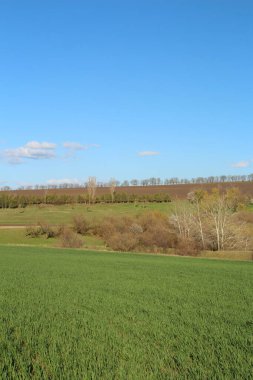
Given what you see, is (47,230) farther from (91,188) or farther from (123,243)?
(91,188)

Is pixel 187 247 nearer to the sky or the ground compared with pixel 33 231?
nearer to the ground

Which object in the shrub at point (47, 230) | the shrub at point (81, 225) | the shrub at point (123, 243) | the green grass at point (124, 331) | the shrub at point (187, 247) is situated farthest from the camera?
the shrub at point (81, 225)

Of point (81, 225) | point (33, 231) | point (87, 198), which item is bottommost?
point (33, 231)

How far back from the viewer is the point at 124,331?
832 centimetres

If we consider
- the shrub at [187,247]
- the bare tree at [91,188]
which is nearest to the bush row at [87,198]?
the bare tree at [91,188]

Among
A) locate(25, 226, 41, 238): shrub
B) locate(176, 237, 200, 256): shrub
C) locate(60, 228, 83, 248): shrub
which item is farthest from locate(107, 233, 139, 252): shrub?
locate(25, 226, 41, 238): shrub

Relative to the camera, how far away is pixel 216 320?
9586 millimetres

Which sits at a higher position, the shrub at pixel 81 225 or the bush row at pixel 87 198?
the bush row at pixel 87 198

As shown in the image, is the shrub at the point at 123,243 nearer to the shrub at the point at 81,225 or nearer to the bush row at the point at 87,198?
the shrub at the point at 81,225

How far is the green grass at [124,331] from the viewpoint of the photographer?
618 cm

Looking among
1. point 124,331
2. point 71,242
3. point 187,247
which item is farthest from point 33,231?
point 124,331

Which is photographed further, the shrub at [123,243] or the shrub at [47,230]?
the shrub at [47,230]

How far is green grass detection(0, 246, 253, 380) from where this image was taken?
20.3 feet

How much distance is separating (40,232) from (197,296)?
51.7 metres
